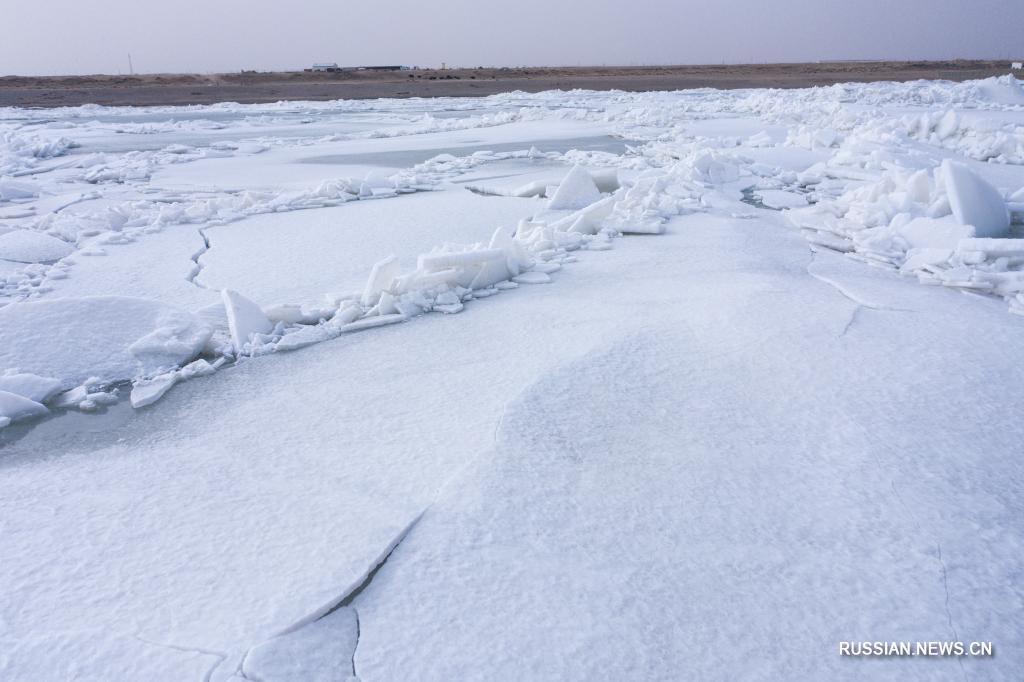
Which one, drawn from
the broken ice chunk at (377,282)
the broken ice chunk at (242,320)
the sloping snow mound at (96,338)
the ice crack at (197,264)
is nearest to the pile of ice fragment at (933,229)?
the broken ice chunk at (377,282)

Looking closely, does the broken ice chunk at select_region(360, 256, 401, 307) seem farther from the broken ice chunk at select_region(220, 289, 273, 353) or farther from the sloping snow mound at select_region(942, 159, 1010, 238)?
the sloping snow mound at select_region(942, 159, 1010, 238)

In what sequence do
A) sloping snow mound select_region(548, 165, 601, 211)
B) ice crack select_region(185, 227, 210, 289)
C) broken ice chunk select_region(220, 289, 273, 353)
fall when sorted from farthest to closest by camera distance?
sloping snow mound select_region(548, 165, 601, 211) → ice crack select_region(185, 227, 210, 289) → broken ice chunk select_region(220, 289, 273, 353)

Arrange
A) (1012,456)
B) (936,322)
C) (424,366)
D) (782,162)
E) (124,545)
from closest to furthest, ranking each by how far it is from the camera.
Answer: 1. (124,545)
2. (1012,456)
3. (424,366)
4. (936,322)
5. (782,162)

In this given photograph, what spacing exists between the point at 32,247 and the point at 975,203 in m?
4.87

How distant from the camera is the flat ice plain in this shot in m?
1.04

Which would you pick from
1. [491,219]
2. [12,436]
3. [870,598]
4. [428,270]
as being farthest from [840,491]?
[491,219]

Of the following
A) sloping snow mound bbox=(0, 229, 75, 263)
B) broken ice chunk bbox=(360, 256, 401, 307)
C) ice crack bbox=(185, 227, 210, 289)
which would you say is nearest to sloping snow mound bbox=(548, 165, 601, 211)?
broken ice chunk bbox=(360, 256, 401, 307)

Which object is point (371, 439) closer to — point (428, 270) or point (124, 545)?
point (124, 545)

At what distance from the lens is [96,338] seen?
→ 2.24 meters

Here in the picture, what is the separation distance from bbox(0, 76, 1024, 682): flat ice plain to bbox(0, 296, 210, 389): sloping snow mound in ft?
0.04

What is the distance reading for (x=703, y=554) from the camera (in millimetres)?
1183

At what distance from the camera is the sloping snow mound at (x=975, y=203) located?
3062mm

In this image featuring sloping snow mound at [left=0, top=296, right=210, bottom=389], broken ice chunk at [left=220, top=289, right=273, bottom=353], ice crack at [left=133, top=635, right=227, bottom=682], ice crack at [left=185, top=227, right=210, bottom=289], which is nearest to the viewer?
ice crack at [left=133, top=635, right=227, bottom=682]

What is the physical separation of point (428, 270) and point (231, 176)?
4424mm
